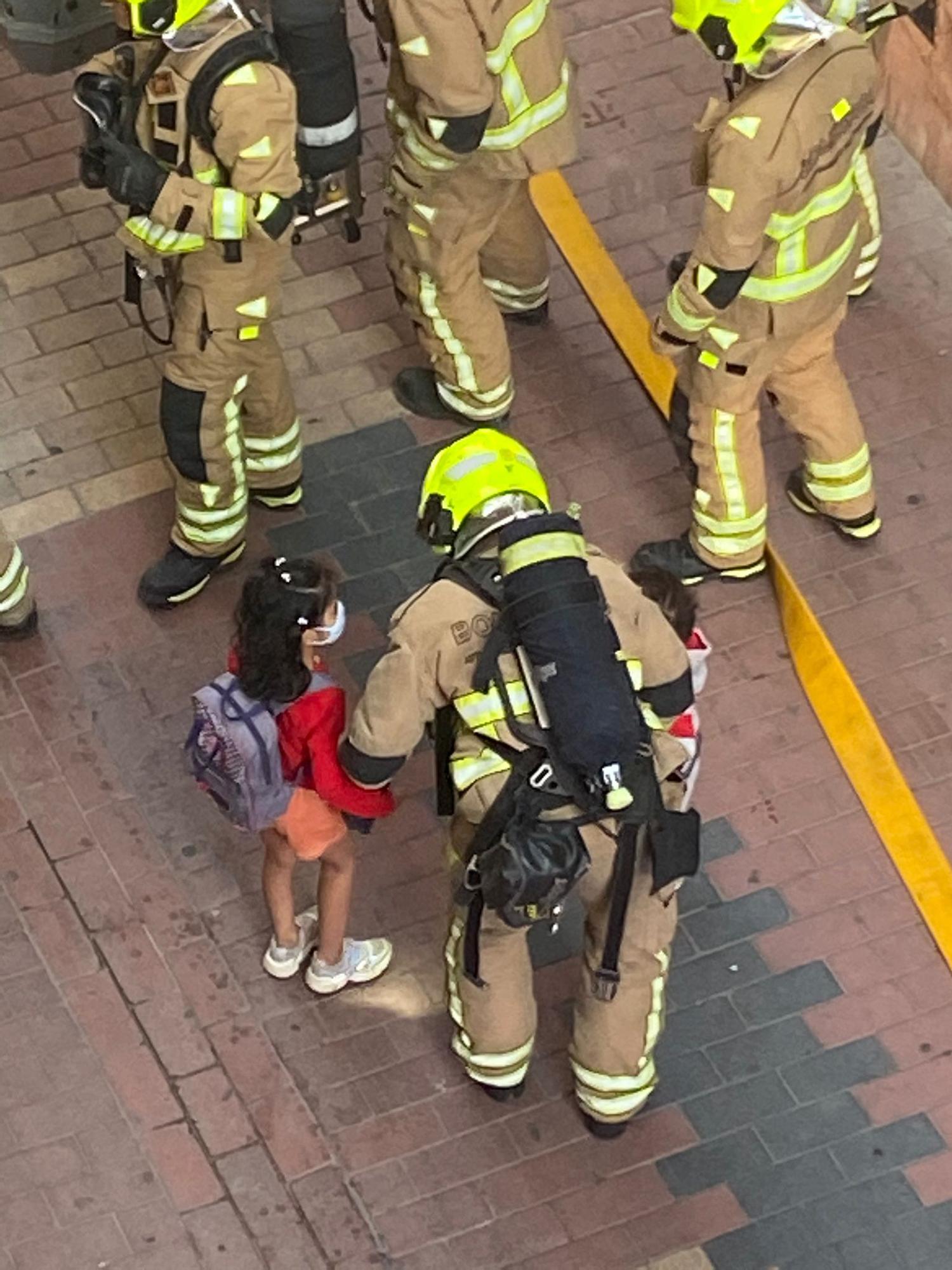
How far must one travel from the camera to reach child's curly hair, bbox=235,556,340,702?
492cm

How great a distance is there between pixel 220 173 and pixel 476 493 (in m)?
1.51

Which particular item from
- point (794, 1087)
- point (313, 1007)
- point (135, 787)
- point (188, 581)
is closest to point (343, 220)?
point (188, 581)

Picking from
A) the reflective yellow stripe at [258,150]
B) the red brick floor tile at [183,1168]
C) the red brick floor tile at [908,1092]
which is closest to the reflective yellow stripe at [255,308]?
the reflective yellow stripe at [258,150]

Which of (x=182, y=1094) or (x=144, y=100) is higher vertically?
(x=144, y=100)

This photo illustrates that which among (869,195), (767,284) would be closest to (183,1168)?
(767,284)

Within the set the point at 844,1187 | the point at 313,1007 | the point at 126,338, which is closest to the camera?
the point at 844,1187

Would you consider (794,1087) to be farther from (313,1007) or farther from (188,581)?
(188,581)

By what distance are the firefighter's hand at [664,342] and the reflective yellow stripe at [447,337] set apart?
902 mm

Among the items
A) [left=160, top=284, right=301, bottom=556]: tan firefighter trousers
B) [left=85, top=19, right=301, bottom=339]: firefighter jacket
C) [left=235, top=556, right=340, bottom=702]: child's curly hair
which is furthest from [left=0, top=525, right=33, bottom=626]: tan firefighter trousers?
[left=235, top=556, right=340, bottom=702]: child's curly hair

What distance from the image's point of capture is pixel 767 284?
6012 millimetres

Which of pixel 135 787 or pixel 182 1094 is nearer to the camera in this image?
pixel 182 1094

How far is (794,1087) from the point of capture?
5668 mm

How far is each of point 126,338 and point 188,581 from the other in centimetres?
130

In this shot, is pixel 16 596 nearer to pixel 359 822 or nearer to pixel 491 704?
pixel 359 822
